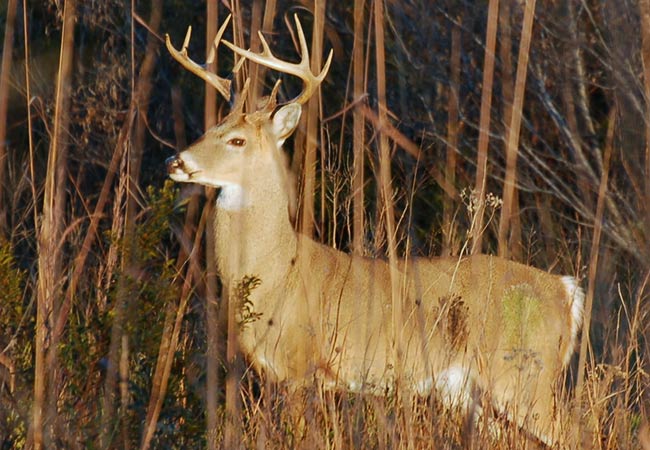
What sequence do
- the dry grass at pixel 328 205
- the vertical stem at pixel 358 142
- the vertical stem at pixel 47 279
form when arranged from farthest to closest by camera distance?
the vertical stem at pixel 358 142, the dry grass at pixel 328 205, the vertical stem at pixel 47 279

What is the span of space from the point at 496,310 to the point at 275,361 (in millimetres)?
1087

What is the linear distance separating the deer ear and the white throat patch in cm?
39

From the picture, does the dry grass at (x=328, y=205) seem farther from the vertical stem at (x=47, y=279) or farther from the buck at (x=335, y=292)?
the buck at (x=335, y=292)

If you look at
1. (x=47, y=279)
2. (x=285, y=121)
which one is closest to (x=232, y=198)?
(x=285, y=121)

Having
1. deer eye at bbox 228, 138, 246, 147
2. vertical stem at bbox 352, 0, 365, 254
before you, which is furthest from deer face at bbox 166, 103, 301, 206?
vertical stem at bbox 352, 0, 365, 254

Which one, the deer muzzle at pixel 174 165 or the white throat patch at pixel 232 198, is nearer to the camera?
the deer muzzle at pixel 174 165

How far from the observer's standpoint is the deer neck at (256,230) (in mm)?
5438

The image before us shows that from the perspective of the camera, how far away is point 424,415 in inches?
167

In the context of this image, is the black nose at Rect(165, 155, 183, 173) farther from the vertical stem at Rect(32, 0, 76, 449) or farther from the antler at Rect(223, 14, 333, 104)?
the vertical stem at Rect(32, 0, 76, 449)

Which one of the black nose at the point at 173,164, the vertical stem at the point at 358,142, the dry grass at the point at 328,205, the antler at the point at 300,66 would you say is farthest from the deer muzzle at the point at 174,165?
the vertical stem at the point at 358,142

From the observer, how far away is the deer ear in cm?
574

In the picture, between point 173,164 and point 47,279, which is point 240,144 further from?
point 47,279

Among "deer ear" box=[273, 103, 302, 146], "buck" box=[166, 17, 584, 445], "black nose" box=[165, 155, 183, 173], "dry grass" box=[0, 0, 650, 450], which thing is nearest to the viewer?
"dry grass" box=[0, 0, 650, 450]

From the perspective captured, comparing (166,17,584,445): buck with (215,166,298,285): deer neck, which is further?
(215,166,298,285): deer neck
